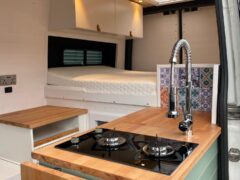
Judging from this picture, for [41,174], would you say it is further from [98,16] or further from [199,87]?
[98,16]

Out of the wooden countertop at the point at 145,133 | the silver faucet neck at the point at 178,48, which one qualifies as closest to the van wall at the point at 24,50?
the wooden countertop at the point at 145,133

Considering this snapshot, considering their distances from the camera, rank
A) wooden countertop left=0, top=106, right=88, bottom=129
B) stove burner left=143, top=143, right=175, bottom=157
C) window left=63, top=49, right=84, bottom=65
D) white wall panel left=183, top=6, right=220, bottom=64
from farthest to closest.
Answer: white wall panel left=183, top=6, right=220, bottom=64 < window left=63, top=49, right=84, bottom=65 < wooden countertop left=0, top=106, right=88, bottom=129 < stove burner left=143, top=143, right=175, bottom=157

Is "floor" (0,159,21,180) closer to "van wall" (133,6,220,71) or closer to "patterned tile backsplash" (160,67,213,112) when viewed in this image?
"patterned tile backsplash" (160,67,213,112)

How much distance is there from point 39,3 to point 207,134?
2.17 metres

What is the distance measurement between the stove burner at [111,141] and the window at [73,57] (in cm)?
211

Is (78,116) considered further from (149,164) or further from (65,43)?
(149,164)

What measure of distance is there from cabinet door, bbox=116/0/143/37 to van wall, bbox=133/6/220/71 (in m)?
0.46

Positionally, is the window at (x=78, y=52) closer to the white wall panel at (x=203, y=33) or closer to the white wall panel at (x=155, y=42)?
the white wall panel at (x=155, y=42)

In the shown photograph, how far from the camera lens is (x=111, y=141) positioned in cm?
103

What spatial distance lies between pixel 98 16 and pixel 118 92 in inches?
45.2

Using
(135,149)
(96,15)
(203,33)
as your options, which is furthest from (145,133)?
(203,33)

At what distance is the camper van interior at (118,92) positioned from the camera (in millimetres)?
928

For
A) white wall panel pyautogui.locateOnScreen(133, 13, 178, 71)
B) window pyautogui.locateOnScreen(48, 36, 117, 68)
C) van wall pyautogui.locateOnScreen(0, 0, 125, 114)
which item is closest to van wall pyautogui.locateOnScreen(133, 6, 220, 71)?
white wall panel pyautogui.locateOnScreen(133, 13, 178, 71)

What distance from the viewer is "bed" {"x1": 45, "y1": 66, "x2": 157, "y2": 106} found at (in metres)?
2.02
